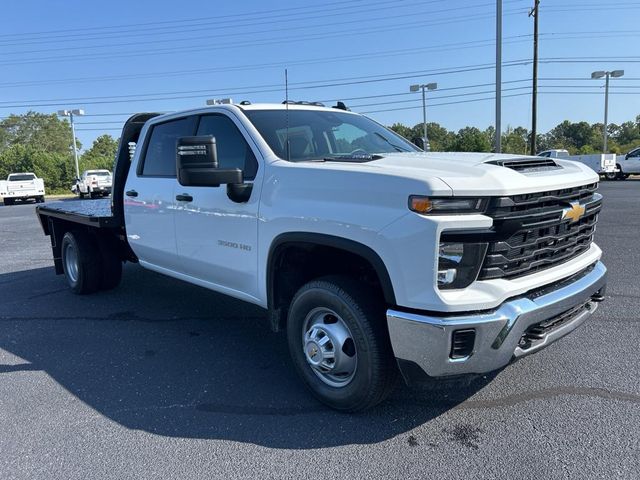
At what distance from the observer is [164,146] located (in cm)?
491

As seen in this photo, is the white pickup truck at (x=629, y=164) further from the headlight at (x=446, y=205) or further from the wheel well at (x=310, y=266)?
the headlight at (x=446, y=205)

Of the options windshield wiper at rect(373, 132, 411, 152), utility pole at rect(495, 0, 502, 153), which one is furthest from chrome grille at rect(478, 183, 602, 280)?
utility pole at rect(495, 0, 502, 153)

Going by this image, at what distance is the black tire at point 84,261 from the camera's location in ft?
20.4

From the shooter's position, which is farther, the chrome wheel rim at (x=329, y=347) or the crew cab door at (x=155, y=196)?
the crew cab door at (x=155, y=196)

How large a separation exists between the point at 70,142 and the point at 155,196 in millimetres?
92949

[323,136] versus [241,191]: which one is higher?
[323,136]

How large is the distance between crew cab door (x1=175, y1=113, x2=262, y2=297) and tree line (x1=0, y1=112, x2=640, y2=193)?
37.8m

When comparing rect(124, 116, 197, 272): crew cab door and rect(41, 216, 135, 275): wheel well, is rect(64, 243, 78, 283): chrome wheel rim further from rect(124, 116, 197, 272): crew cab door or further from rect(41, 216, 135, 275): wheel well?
rect(124, 116, 197, 272): crew cab door

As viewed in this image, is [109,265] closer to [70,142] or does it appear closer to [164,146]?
[164,146]

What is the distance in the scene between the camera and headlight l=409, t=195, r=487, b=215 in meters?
2.60

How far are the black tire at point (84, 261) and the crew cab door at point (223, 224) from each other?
7.55 feet

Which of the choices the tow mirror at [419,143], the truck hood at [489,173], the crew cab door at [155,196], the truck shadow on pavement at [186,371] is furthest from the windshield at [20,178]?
the truck hood at [489,173]

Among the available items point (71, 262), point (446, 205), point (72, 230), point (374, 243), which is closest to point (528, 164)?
point (446, 205)

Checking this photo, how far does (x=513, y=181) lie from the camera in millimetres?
2709
